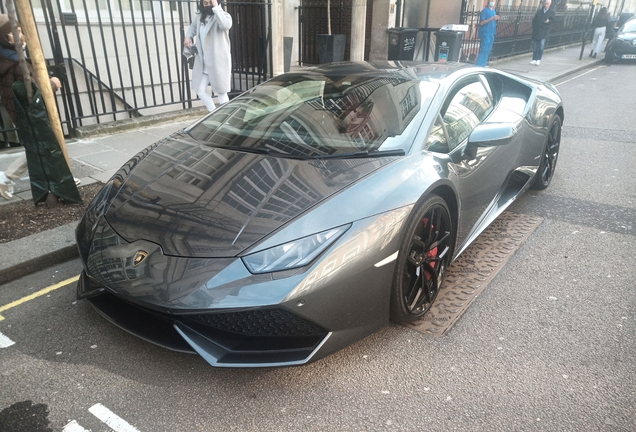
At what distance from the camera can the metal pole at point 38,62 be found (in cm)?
362

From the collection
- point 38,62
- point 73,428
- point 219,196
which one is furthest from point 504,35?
point 73,428

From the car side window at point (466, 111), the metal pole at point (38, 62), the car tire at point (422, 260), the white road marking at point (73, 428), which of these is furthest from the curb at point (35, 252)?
the car side window at point (466, 111)

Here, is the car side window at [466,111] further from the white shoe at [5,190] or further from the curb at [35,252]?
the white shoe at [5,190]

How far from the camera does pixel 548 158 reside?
4.89m

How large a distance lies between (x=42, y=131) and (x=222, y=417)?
303 cm

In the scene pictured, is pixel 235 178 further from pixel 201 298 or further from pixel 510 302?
pixel 510 302

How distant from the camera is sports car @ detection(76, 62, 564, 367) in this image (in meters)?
2.11

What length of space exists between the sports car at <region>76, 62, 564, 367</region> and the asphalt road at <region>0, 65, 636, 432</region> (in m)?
0.25

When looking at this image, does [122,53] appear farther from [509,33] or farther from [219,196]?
[509,33]

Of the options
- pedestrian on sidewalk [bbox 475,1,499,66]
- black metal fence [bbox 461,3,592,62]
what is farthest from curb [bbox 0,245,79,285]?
black metal fence [bbox 461,3,592,62]

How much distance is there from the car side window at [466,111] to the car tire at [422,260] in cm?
54

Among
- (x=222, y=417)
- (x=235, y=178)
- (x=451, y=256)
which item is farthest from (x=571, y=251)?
(x=222, y=417)

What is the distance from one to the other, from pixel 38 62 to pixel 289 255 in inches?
123

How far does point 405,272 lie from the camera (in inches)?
102
